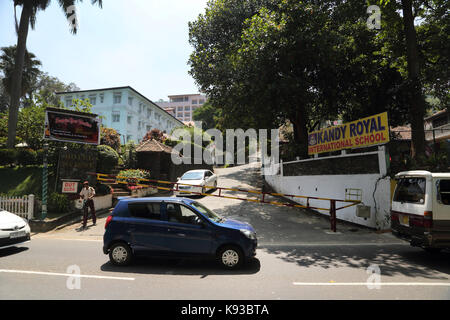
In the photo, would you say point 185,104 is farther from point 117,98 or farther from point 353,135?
point 353,135

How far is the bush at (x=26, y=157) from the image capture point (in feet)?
53.4

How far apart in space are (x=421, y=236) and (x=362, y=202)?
475 centimetres

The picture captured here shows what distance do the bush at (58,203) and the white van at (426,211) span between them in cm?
1356

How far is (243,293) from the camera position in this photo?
4.54 m

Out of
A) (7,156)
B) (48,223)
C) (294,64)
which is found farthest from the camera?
(7,156)

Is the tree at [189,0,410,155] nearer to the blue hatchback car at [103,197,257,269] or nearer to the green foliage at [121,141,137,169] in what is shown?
the green foliage at [121,141,137,169]

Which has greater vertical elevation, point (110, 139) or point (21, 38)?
point (21, 38)

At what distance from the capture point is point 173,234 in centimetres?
599

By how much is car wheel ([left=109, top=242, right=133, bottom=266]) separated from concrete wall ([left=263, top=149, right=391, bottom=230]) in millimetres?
8997

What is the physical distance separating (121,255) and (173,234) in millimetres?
1407

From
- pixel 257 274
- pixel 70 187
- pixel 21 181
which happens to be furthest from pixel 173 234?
pixel 21 181

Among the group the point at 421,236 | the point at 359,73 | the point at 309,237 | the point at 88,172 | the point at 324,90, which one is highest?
the point at 359,73
